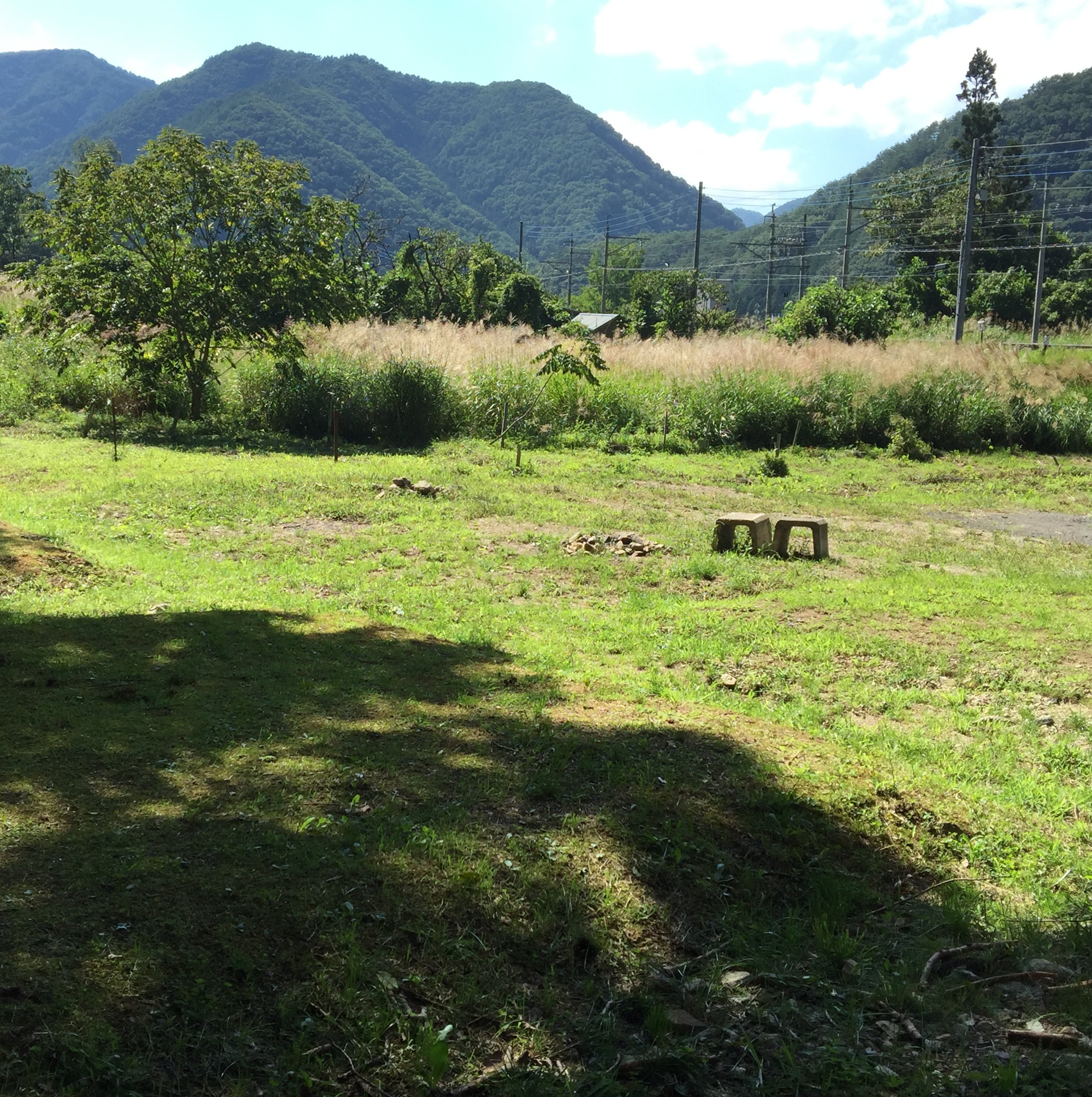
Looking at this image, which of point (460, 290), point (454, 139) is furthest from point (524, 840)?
point (454, 139)

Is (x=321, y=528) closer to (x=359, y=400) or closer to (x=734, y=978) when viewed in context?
(x=359, y=400)

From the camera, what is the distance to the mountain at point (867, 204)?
6788 centimetres

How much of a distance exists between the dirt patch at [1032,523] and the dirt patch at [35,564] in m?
9.12

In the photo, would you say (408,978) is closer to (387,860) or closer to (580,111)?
(387,860)

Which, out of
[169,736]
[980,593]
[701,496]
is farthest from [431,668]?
[701,496]

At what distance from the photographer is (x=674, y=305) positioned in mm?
33938

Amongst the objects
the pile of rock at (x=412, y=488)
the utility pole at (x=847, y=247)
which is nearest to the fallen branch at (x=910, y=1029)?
the pile of rock at (x=412, y=488)

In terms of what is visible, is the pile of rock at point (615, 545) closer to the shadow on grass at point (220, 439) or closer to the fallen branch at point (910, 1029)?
the shadow on grass at point (220, 439)

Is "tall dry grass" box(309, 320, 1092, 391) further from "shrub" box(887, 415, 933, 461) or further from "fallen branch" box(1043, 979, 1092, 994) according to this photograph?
"fallen branch" box(1043, 979, 1092, 994)

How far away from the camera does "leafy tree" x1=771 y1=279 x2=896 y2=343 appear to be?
→ 24.7 meters

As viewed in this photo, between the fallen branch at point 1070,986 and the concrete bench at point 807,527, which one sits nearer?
the fallen branch at point 1070,986

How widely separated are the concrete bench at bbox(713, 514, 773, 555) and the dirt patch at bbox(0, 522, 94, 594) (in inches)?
211

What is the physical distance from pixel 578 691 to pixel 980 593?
4.51 meters

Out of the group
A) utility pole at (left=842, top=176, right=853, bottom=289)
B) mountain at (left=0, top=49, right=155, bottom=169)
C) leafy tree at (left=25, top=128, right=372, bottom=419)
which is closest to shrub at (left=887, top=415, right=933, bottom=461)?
leafy tree at (left=25, top=128, right=372, bottom=419)
